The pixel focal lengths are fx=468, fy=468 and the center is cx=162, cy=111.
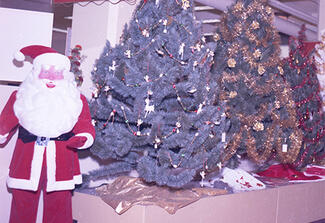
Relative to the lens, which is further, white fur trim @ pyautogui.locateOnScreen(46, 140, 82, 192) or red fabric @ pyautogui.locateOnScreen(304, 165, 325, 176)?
red fabric @ pyautogui.locateOnScreen(304, 165, 325, 176)

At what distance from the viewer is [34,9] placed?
3.82m

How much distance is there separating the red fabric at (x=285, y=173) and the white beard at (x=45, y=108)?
273 centimetres

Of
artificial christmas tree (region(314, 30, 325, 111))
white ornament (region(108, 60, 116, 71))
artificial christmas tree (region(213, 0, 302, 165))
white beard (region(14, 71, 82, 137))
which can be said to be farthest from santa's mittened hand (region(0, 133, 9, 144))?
artificial christmas tree (region(314, 30, 325, 111))

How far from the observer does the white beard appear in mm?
3193

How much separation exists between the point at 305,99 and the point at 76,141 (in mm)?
2917

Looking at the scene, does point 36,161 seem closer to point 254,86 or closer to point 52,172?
point 52,172

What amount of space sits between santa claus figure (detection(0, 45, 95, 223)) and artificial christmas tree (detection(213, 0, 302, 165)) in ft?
5.38

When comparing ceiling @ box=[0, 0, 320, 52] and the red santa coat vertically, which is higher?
ceiling @ box=[0, 0, 320, 52]

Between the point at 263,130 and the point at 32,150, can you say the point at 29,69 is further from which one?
the point at 263,130

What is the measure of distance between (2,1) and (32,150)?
139cm

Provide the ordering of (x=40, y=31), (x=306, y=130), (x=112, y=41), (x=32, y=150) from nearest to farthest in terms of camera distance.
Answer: (x=32, y=150)
(x=40, y=31)
(x=112, y=41)
(x=306, y=130)

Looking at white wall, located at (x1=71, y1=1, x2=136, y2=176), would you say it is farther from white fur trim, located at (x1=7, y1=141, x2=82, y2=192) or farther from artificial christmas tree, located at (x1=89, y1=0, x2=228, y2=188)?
white fur trim, located at (x1=7, y1=141, x2=82, y2=192)

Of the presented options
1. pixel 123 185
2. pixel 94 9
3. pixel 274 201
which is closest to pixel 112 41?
pixel 94 9

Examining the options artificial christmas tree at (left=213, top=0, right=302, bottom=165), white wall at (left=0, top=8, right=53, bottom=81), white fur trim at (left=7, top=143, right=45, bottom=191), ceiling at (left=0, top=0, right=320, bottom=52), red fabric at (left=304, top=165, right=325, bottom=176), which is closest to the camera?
white fur trim at (left=7, top=143, right=45, bottom=191)
